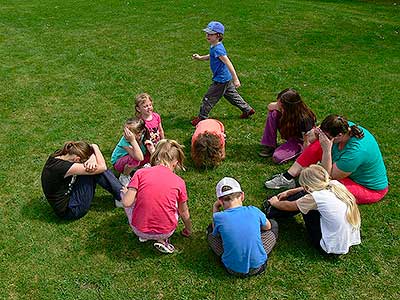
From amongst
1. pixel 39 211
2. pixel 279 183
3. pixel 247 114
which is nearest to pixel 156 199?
pixel 39 211

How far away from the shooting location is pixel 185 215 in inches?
210

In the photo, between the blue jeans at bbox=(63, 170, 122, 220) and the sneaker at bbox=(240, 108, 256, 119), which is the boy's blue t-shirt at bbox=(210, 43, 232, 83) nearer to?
the sneaker at bbox=(240, 108, 256, 119)

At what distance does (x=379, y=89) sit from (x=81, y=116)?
21.8 feet

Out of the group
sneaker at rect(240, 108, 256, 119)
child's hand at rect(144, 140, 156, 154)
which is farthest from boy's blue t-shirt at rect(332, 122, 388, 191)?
sneaker at rect(240, 108, 256, 119)

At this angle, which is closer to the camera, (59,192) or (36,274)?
(36,274)

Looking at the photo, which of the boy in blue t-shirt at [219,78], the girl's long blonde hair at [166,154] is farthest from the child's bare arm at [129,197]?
the boy in blue t-shirt at [219,78]

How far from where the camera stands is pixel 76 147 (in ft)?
18.2

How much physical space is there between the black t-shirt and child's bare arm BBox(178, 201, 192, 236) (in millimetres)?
1454

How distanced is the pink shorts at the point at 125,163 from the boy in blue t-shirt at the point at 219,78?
218cm

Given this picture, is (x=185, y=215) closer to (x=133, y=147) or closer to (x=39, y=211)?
(x=133, y=147)

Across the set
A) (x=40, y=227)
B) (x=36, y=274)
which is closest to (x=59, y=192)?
(x=40, y=227)

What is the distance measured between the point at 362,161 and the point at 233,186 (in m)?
1.87

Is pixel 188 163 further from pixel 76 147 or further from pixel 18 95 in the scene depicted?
pixel 18 95

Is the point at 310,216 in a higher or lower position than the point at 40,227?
higher
